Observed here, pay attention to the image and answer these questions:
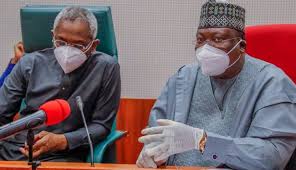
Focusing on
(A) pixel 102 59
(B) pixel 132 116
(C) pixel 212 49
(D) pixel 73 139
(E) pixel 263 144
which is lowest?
(B) pixel 132 116

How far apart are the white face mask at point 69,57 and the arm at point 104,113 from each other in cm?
17

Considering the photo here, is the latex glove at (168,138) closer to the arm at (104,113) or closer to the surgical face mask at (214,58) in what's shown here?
the surgical face mask at (214,58)

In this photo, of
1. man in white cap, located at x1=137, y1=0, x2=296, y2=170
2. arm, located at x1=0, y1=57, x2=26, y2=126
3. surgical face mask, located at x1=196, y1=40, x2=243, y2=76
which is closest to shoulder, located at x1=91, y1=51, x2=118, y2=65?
arm, located at x1=0, y1=57, x2=26, y2=126

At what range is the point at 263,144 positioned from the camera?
170 centimetres

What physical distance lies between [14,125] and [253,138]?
2.82 feet

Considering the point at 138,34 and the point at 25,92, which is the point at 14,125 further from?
the point at 138,34

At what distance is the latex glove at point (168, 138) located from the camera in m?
1.60

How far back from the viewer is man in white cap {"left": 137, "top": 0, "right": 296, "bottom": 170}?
1.66 metres

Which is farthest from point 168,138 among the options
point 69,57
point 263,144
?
point 69,57

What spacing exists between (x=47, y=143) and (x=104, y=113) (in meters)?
0.34

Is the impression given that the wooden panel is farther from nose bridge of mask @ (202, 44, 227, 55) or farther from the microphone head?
the microphone head

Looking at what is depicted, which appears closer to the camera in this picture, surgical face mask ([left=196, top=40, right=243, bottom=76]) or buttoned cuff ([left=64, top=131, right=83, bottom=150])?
surgical face mask ([left=196, top=40, right=243, bottom=76])

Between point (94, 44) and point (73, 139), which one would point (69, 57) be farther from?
point (73, 139)

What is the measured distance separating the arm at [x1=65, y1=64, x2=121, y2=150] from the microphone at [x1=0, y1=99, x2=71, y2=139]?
0.95 m
